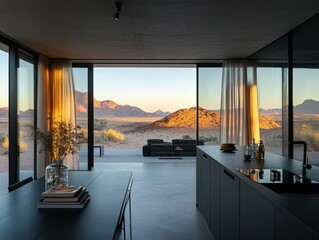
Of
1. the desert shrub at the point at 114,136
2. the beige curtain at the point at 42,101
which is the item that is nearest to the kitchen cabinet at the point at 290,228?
the beige curtain at the point at 42,101

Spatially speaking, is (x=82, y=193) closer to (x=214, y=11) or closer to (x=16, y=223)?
(x=16, y=223)

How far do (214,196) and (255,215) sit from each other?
52.5 inches

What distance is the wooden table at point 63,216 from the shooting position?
4.95 ft

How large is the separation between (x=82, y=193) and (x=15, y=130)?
385cm

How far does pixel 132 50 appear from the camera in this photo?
6020 mm

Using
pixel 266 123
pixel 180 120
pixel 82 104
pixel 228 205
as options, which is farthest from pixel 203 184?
pixel 180 120

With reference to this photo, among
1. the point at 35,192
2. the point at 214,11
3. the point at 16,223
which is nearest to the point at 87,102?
the point at 214,11

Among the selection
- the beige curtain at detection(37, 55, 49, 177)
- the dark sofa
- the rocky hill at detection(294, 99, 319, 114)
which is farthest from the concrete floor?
the dark sofa

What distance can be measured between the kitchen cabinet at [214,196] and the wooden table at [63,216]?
92cm

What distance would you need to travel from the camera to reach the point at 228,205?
100 inches

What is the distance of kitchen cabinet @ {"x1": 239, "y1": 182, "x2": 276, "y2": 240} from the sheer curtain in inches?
198

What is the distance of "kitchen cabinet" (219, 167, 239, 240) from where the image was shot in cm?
231

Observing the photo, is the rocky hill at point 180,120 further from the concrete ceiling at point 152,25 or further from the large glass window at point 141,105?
the concrete ceiling at point 152,25

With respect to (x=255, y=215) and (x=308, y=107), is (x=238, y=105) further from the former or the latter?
(x=255, y=215)
